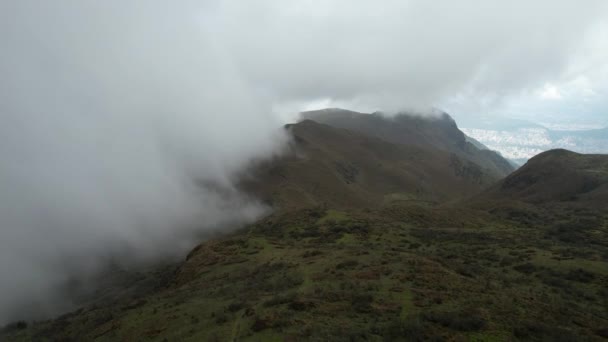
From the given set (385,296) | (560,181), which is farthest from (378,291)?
(560,181)

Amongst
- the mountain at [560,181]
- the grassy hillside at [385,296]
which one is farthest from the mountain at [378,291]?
the mountain at [560,181]

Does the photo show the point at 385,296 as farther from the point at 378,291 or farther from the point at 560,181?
the point at 560,181

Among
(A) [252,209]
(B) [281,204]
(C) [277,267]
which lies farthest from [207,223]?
(C) [277,267]

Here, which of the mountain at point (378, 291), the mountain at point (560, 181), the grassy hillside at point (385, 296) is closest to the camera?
the grassy hillside at point (385, 296)

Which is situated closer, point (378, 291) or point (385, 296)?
point (385, 296)

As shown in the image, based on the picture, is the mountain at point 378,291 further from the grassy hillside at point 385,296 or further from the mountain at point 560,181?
the mountain at point 560,181

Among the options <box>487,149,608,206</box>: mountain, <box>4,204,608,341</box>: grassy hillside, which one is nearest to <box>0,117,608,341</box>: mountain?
<box>4,204,608,341</box>: grassy hillside

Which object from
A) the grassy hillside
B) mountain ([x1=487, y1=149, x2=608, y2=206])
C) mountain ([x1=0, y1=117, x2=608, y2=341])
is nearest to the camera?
the grassy hillside

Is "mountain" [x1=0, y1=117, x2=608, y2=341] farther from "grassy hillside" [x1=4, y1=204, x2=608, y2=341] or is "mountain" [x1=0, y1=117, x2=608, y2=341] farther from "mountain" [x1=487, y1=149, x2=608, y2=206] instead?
"mountain" [x1=487, y1=149, x2=608, y2=206]

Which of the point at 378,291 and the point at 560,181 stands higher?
the point at 378,291

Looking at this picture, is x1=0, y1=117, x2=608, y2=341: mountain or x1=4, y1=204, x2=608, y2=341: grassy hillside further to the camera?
x1=0, y1=117, x2=608, y2=341: mountain

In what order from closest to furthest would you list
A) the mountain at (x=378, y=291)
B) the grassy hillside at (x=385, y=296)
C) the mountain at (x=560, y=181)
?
the grassy hillside at (x=385, y=296)
the mountain at (x=378, y=291)
the mountain at (x=560, y=181)

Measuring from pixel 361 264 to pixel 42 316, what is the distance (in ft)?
254

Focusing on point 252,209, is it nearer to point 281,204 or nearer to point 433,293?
point 281,204
